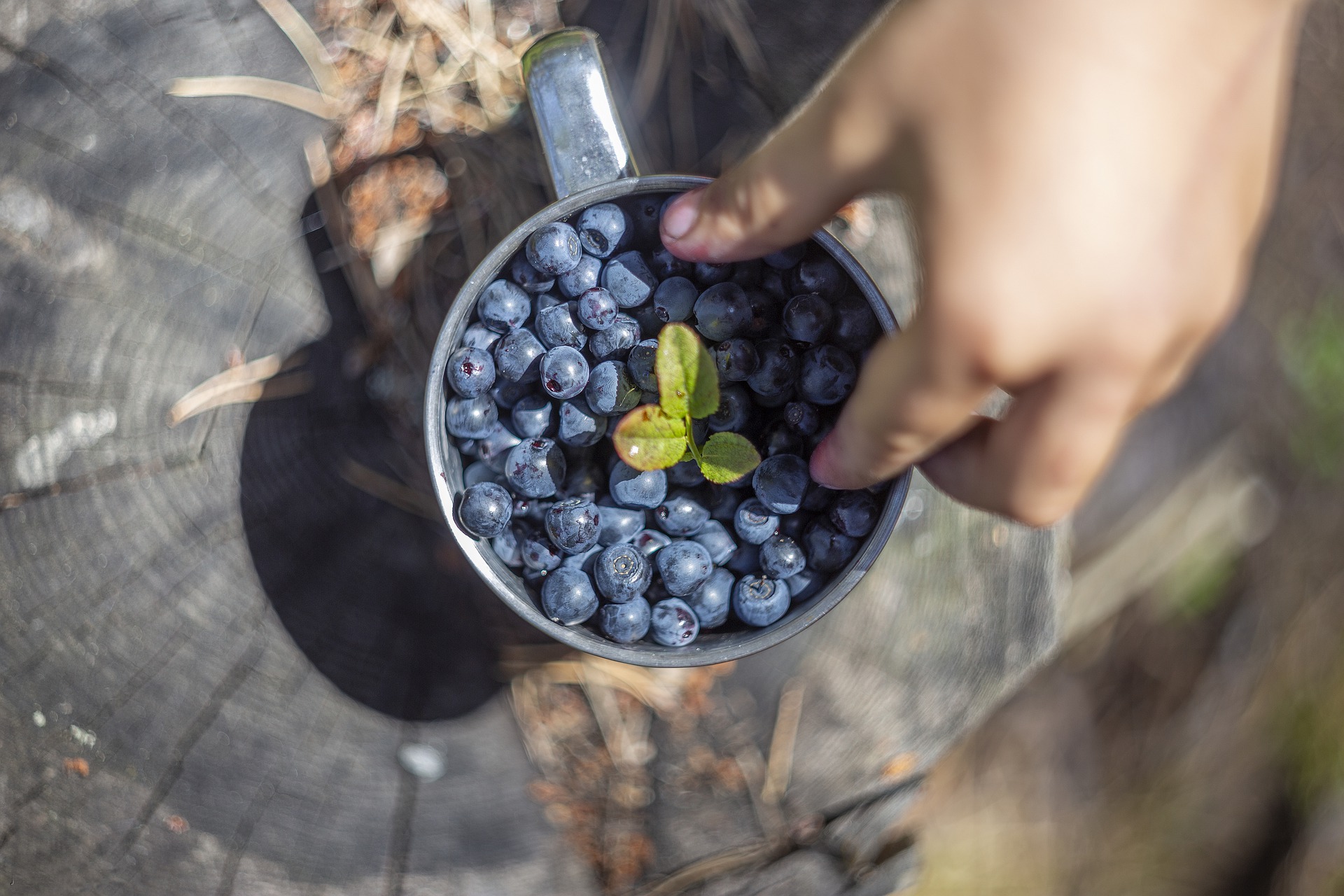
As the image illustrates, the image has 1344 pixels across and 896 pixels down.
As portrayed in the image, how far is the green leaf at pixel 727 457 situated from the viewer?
1043 mm

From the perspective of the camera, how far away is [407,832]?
4.51 feet

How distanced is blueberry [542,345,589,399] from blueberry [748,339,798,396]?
0.23 m

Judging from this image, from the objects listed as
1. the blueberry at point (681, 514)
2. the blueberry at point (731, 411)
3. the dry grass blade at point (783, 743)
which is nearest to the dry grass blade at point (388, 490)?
the blueberry at point (681, 514)

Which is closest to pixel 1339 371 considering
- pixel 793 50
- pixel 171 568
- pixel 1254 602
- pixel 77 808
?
pixel 1254 602

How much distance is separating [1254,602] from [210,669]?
303 centimetres

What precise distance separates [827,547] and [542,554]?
397 mm

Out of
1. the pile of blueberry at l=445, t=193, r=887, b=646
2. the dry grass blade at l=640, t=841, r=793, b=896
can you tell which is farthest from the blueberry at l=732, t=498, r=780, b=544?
the dry grass blade at l=640, t=841, r=793, b=896

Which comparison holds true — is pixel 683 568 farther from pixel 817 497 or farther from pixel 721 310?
pixel 721 310

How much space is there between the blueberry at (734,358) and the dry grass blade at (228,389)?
0.79 meters

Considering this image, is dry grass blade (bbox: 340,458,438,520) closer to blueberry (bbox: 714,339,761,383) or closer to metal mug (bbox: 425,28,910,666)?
metal mug (bbox: 425,28,910,666)

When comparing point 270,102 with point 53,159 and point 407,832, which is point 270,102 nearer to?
point 53,159

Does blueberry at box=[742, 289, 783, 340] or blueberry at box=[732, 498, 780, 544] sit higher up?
blueberry at box=[742, 289, 783, 340]

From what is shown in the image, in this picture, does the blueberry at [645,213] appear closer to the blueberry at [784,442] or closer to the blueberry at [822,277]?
the blueberry at [822,277]

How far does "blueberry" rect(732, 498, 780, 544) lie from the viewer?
1102 millimetres
